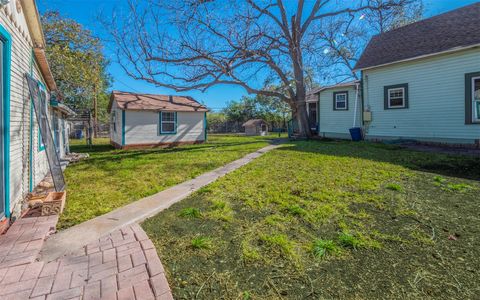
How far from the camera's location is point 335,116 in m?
14.5

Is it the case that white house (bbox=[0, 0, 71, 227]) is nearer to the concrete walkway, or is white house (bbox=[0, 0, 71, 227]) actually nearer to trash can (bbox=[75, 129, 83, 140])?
the concrete walkway

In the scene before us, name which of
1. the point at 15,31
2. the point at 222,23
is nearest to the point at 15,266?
the point at 15,31

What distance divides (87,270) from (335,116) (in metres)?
14.6

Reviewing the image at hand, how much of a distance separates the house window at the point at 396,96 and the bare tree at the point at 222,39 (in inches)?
164

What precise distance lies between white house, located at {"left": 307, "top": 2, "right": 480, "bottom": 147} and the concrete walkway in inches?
413

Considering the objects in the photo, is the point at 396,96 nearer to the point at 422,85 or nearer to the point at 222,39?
the point at 422,85

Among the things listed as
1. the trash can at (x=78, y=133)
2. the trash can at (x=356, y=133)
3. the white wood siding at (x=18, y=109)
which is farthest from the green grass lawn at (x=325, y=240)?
the trash can at (x=78, y=133)

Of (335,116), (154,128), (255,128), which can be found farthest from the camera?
(255,128)

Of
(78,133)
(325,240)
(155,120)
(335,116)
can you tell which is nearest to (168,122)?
(155,120)

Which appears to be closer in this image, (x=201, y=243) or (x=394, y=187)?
(x=201, y=243)

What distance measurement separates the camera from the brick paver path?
5.70ft

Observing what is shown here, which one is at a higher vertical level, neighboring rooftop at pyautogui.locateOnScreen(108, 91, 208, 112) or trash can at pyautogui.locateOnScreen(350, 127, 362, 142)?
neighboring rooftop at pyautogui.locateOnScreen(108, 91, 208, 112)

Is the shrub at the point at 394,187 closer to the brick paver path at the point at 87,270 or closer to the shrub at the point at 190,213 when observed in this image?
the shrub at the point at 190,213

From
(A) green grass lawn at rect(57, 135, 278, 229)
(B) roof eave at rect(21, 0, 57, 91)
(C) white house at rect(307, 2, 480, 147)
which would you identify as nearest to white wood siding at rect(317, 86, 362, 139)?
(C) white house at rect(307, 2, 480, 147)
